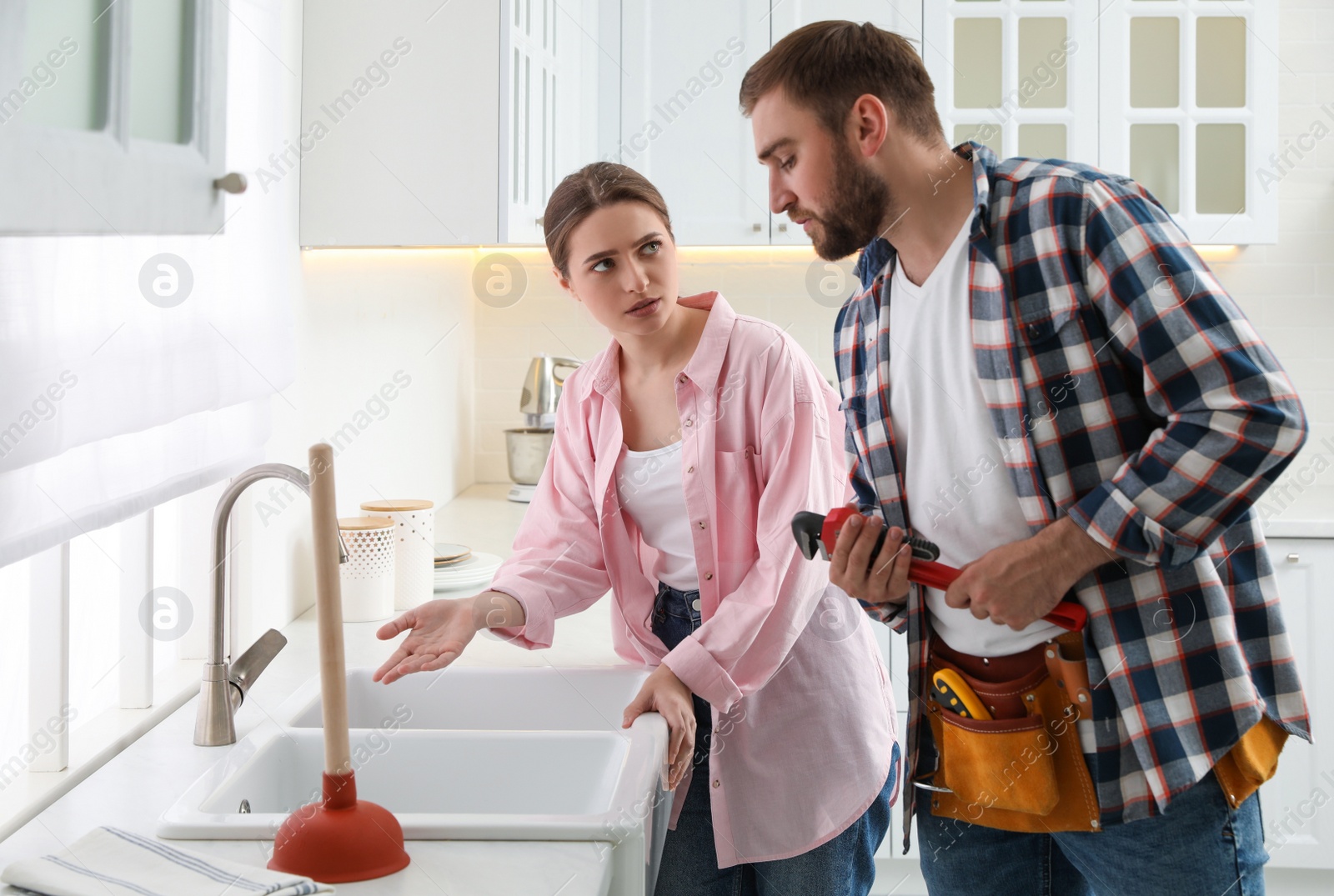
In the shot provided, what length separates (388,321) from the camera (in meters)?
2.32

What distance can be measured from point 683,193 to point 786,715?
5.04ft

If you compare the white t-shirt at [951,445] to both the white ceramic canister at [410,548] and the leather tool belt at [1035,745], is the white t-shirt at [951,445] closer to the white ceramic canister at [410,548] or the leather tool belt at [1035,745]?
the leather tool belt at [1035,745]

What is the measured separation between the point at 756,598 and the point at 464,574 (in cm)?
90

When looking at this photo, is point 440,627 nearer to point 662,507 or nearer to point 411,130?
point 662,507

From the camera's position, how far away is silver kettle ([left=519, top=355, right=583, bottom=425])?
2.94 meters

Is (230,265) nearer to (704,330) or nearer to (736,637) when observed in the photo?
(704,330)

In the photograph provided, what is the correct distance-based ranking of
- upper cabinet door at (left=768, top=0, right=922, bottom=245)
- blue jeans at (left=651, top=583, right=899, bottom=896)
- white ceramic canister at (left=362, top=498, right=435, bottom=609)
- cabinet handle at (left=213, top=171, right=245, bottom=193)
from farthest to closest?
1. upper cabinet door at (left=768, top=0, right=922, bottom=245)
2. white ceramic canister at (left=362, top=498, right=435, bottom=609)
3. cabinet handle at (left=213, top=171, right=245, bottom=193)
4. blue jeans at (left=651, top=583, right=899, bottom=896)

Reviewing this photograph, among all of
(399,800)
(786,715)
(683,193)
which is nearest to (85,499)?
(399,800)

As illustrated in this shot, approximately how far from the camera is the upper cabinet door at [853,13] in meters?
2.42

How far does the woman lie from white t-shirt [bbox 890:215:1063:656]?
0.18 meters

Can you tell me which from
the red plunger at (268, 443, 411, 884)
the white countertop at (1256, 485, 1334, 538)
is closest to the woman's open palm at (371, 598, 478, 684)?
the red plunger at (268, 443, 411, 884)

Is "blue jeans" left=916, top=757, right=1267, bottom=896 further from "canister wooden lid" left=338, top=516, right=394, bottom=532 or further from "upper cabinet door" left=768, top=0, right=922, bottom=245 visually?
"upper cabinet door" left=768, top=0, right=922, bottom=245

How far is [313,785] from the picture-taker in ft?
3.84

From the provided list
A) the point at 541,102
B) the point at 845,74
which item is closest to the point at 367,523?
the point at 541,102
